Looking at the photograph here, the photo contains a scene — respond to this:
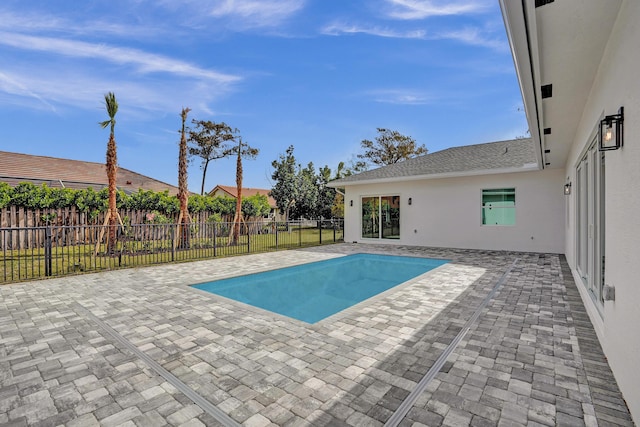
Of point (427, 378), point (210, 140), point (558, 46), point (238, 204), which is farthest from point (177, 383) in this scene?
point (210, 140)

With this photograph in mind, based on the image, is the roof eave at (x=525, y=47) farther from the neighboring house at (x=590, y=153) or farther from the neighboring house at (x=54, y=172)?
the neighboring house at (x=54, y=172)

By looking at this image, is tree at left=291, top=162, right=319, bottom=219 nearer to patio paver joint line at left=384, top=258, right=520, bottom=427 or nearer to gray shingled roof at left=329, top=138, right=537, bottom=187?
gray shingled roof at left=329, top=138, right=537, bottom=187

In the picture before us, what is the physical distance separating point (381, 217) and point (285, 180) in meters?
12.4

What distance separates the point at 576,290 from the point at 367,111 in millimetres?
21337

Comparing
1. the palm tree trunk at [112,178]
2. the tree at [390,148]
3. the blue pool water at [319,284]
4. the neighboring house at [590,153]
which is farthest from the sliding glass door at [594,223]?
the tree at [390,148]

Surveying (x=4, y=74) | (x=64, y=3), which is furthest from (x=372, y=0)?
(x=4, y=74)

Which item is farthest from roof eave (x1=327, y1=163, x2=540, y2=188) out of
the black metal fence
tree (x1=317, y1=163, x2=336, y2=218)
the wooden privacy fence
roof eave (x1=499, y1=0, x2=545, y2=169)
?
tree (x1=317, y1=163, x2=336, y2=218)

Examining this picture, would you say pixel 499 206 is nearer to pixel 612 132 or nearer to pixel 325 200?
pixel 612 132

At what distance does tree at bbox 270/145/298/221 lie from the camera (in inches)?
973

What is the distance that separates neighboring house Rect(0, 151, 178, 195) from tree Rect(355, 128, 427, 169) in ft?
61.2

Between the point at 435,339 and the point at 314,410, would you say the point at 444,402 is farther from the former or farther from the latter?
the point at 435,339

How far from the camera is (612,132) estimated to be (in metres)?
2.64

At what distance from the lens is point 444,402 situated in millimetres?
2338

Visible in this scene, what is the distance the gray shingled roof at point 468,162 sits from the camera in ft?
36.2
